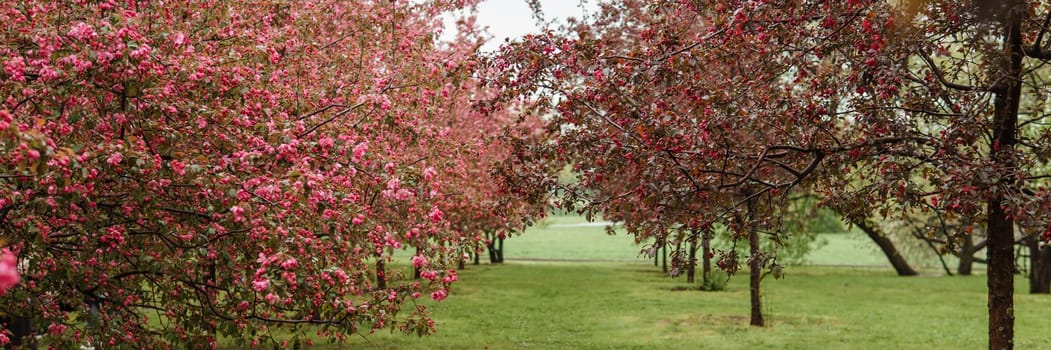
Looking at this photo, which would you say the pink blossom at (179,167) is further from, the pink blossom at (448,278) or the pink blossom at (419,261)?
the pink blossom at (448,278)

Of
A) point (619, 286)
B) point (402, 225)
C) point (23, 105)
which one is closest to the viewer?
point (23, 105)

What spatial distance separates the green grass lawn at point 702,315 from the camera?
18547 millimetres

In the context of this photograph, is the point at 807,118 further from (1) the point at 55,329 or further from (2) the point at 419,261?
(1) the point at 55,329

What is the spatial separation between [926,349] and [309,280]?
565 inches

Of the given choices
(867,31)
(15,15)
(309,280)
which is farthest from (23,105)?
(867,31)

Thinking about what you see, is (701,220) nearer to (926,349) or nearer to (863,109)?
(863,109)

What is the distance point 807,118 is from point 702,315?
1467 cm

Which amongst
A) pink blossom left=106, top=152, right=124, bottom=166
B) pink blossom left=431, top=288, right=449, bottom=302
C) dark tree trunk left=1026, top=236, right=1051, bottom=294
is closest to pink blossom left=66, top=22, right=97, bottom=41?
pink blossom left=106, top=152, right=124, bottom=166

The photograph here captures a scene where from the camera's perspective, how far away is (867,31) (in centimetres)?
839

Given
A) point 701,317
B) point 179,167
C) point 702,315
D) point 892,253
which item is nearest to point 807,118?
point 179,167

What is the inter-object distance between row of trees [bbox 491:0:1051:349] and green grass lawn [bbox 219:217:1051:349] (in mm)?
6373

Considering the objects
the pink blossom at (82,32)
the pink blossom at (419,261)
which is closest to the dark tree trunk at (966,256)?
the pink blossom at (419,261)

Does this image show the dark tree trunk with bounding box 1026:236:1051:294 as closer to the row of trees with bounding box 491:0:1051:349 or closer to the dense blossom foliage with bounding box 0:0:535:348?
the row of trees with bounding box 491:0:1051:349

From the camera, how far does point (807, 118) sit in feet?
30.3
